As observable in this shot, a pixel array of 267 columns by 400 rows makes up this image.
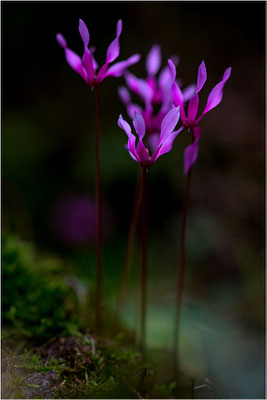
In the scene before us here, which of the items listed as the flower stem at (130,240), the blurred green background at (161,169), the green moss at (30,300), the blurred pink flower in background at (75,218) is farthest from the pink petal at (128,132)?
the blurred pink flower in background at (75,218)

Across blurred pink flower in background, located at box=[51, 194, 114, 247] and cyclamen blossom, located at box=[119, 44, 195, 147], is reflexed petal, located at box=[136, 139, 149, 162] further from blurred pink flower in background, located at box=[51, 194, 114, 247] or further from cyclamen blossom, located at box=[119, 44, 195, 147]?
blurred pink flower in background, located at box=[51, 194, 114, 247]

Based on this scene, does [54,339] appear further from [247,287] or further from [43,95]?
[43,95]

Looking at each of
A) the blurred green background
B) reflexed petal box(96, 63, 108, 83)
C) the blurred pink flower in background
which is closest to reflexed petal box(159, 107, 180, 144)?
reflexed petal box(96, 63, 108, 83)

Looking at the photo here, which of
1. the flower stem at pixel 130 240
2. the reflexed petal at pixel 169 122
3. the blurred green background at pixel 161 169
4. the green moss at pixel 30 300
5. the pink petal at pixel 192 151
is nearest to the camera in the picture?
the reflexed petal at pixel 169 122

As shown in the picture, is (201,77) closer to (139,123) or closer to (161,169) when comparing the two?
(139,123)

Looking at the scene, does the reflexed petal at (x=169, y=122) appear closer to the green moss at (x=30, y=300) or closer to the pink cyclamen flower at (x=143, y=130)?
the pink cyclamen flower at (x=143, y=130)

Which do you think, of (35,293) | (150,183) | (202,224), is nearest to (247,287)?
(202,224)
